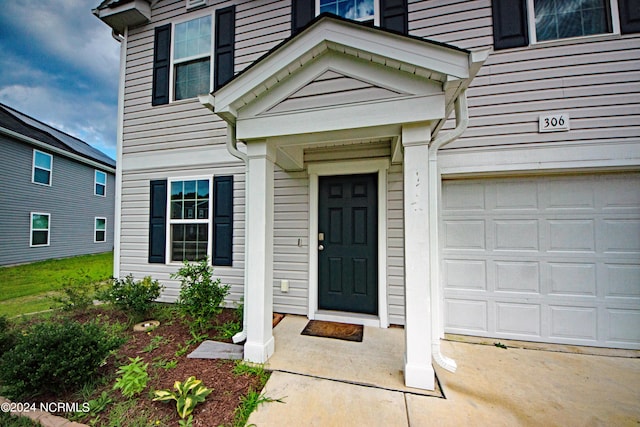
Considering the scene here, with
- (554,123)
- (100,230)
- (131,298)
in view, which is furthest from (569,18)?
(100,230)

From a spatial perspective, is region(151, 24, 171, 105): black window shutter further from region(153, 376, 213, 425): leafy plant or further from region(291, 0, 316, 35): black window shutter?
region(153, 376, 213, 425): leafy plant

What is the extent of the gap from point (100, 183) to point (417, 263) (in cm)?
1463

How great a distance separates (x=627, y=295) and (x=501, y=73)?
2834mm

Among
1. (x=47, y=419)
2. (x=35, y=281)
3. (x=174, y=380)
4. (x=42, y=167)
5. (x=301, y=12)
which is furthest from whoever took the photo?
(x=42, y=167)

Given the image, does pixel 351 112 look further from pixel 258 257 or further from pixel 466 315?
pixel 466 315

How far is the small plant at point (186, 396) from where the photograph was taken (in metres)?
1.69

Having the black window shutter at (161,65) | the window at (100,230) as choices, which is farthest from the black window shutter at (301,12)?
the window at (100,230)

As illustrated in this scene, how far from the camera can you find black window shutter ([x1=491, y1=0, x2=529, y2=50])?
2.89 meters

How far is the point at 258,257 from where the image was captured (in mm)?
2355

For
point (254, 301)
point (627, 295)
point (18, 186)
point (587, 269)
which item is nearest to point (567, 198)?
point (587, 269)

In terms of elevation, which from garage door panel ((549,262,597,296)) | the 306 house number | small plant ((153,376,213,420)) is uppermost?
the 306 house number

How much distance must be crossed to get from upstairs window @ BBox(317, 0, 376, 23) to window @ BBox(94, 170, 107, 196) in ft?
42.2

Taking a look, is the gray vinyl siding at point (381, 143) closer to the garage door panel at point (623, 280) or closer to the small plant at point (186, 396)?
the garage door panel at point (623, 280)

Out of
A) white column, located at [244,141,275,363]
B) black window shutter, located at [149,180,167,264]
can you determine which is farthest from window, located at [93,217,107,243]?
white column, located at [244,141,275,363]
